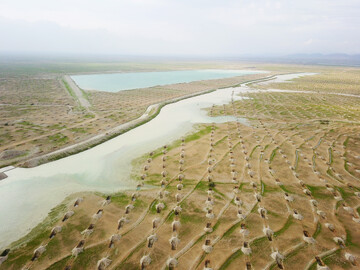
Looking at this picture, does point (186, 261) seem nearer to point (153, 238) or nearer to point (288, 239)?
point (153, 238)

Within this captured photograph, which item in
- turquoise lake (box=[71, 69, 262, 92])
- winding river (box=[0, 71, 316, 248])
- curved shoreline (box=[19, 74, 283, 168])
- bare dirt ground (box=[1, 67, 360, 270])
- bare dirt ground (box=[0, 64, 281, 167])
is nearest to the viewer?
bare dirt ground (box=[1, 67, 360, 270])

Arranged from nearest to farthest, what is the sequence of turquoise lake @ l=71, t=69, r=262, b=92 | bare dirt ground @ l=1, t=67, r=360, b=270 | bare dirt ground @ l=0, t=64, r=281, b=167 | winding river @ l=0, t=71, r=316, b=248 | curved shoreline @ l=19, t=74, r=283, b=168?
1. bare dirt ground @ l=1, t=67, r=360, b=270
2. winding river @ l=0, t=71, r=316, b=248
3. curved shoreline @ l=19, t=74, r=283, b=168
4. bare dirt ground @ l=0, t=64, r=281, b=167
5. turquoise lake @ l=71, t=69, r=262, b=92

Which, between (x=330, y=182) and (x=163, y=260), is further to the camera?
(x=330, y=182)

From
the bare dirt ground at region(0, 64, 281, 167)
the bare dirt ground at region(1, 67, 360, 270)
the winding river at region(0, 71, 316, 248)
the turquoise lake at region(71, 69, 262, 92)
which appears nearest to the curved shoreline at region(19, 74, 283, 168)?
the bare dirt ground at region(0, 64, 281, 167)

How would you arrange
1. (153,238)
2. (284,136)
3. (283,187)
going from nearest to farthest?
(153,238)
(283,187)
(284,136)

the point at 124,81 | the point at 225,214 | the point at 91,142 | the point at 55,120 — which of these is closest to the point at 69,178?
the point at 91,142

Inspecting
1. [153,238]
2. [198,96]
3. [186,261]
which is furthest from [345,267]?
[198,96]

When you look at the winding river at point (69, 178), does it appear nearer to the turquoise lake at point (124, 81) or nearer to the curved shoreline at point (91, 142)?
the curved shoreline at point (91, 142)

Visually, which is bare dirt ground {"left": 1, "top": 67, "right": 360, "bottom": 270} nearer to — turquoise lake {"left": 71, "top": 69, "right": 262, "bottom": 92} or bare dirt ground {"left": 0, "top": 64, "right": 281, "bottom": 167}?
bare dirt ground {"left": 0, "top": 64, "right": 281, "bottom": 167}

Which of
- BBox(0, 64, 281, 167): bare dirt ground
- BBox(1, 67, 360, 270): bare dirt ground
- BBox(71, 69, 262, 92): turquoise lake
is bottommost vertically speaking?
BBox(71, 69, 262, 92): turquoise lake

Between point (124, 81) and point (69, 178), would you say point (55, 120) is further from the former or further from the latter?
point (124, 81)
